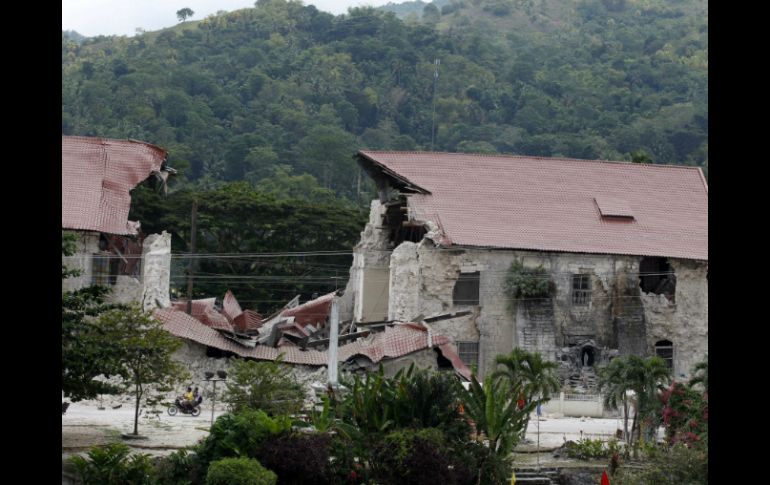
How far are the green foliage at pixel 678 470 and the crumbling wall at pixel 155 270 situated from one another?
1810cm

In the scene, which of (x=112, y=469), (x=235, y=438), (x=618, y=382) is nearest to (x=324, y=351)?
(x=618, y=382)

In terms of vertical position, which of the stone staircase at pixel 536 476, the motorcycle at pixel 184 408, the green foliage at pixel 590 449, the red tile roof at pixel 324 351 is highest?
the red tile roof at pixel 324 351

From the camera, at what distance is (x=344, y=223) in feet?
173

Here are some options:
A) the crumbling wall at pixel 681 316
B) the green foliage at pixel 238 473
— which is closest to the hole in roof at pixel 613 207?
the crumbling wall at pixel 681 316


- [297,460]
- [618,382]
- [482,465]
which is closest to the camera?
[297,460]

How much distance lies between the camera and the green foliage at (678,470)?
1895 centimetres

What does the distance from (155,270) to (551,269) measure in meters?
11.7

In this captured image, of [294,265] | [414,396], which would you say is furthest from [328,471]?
[294,265]

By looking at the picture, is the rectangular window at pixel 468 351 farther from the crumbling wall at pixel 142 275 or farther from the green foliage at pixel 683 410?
the green foliage at pixel 683 410

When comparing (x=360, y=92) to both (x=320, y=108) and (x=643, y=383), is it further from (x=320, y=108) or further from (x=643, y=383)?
(x=643, y=383)

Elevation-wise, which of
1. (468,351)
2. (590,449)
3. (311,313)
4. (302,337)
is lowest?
(590,449)

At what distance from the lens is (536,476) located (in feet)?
74.5

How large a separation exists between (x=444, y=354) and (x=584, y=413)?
13.2 ft
